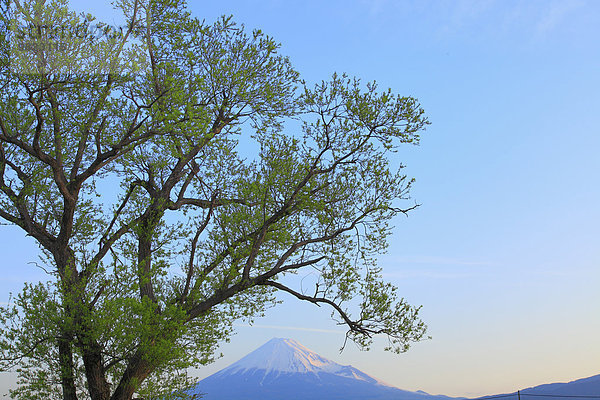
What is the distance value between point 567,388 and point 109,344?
143 m

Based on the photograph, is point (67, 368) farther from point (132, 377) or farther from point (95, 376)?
point (132, 377)

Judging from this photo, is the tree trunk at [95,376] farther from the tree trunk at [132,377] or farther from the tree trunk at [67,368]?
the tree trunk at [67,368]

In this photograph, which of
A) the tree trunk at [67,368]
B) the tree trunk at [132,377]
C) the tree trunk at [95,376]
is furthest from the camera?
the tree trunk at [67,368]

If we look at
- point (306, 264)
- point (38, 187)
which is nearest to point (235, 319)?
point (306, 264)

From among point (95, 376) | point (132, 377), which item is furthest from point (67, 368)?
point (132, 377)

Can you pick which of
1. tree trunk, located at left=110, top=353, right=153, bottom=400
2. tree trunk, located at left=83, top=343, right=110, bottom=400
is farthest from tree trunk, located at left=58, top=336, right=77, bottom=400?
tree trunk, located at left=110, top=353, right=153, bottom=400

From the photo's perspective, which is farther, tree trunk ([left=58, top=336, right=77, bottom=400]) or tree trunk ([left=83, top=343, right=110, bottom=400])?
tree trunk ([left=58, top=336, right=77, bottom=400])

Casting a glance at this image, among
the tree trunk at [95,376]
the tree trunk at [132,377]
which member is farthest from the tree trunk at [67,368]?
the tree trunk at [132,377]

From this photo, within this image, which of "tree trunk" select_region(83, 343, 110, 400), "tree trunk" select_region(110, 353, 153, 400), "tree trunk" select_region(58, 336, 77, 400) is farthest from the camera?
"tree trunk" select_region(58, 336, 77, 400)

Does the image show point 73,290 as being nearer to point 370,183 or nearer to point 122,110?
point 122,110

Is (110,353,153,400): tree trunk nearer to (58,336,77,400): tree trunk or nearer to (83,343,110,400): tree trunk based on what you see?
(83,343,110,400): tree trunk

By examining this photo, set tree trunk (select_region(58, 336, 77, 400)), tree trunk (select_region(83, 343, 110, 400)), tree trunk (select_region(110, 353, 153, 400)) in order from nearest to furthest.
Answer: tree trunk (select_region(110, 353, 153, 400))
tree trunk (select_region(83, 343, 110, 400))
tree trunk (select_region(58, 336, 77, 400))

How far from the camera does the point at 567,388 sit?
424 feet

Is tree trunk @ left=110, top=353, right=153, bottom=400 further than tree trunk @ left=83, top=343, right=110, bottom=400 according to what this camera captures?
No
